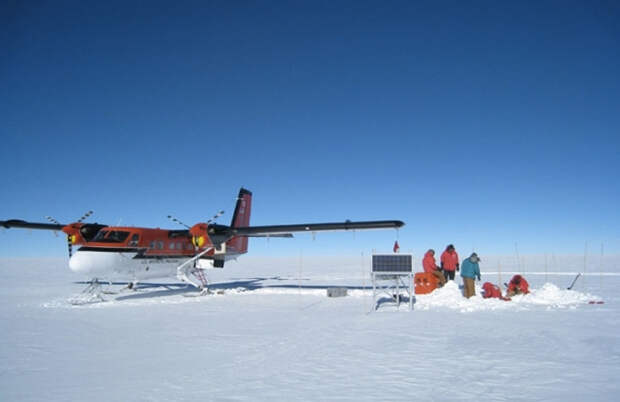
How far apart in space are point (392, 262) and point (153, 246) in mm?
10879

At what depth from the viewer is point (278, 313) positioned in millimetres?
11781

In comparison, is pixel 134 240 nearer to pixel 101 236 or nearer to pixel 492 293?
pixel 101 236

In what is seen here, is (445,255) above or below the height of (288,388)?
above

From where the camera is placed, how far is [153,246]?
17094 millimetres

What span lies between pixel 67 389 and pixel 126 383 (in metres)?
0.74

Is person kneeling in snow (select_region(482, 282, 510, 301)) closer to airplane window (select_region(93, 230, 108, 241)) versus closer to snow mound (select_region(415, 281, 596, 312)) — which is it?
snow mound (select_region(415, 281, 596, 312))

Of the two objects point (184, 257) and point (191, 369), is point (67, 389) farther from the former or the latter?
point (184, 257)

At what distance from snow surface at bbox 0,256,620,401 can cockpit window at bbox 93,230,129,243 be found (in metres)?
3.26

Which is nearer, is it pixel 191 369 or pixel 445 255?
pixel 191 369

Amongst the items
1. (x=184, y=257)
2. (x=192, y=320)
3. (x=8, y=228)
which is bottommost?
(x=192, y=320)

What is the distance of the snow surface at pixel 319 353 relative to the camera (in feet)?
16.5

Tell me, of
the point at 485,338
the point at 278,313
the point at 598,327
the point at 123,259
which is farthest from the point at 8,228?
the point at 598,327

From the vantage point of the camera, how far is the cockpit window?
14959 millimetres

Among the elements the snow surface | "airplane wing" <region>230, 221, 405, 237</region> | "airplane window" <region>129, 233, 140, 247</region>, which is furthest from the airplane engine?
the snow surface
